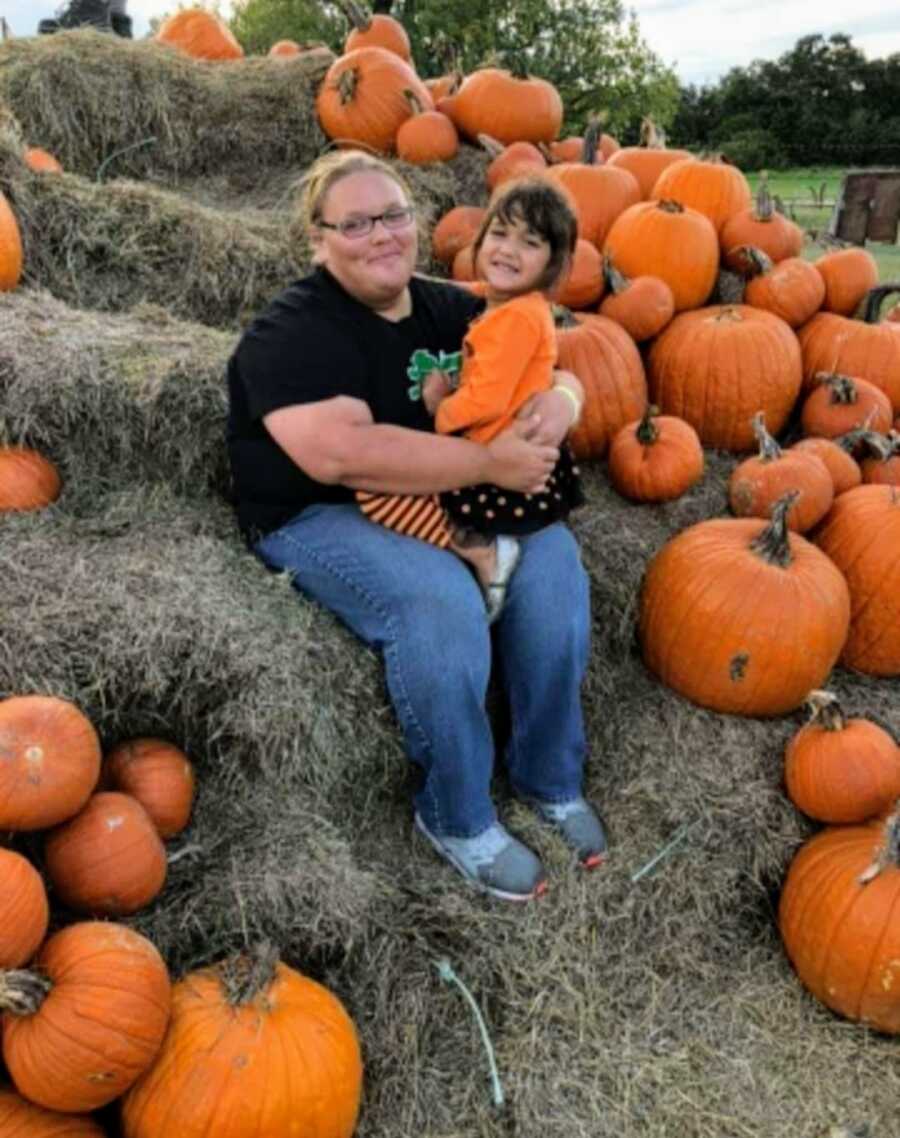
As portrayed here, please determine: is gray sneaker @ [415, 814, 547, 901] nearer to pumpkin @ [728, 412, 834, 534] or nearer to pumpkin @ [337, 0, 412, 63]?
pumpkin @ [728, 412, 834, 534]

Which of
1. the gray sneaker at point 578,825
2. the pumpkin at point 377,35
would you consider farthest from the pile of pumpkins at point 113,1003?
the pumpkin at point 377,35

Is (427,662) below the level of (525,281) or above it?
below

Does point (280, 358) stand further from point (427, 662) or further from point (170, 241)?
point (170, 241)

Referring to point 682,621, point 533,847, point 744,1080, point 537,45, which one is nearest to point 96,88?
point 682,621

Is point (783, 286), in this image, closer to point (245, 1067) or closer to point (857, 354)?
point (857, 354)

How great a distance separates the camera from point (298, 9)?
1691 cm

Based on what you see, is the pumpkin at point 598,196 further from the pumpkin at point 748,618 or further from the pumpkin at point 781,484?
the pumpkin at point 748,618

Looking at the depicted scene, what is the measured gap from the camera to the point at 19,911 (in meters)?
1.96

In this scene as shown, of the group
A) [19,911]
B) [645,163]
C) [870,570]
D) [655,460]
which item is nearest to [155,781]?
[19,911]

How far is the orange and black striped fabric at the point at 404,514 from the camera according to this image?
8.92 ft

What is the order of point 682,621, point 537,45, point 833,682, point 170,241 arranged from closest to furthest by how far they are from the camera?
point 682,621
point 833,682
point 170,241
point 537,45

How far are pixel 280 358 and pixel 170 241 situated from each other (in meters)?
1.87

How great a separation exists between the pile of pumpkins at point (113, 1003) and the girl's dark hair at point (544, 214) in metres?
1.58

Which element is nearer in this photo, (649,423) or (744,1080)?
(744,1080)
